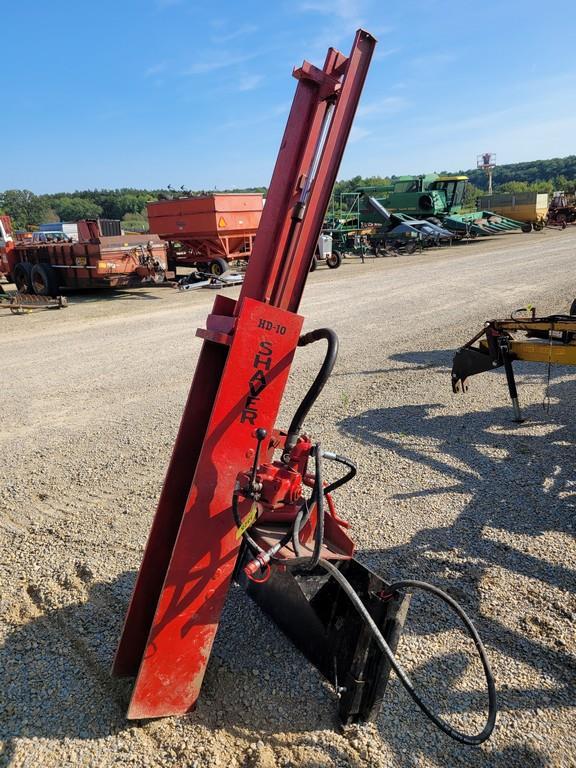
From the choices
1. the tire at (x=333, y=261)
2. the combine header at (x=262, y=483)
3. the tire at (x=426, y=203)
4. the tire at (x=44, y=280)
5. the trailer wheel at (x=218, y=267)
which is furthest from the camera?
the tire at (x=426, y=203)

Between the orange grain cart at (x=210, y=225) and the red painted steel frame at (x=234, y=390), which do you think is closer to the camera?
the red painted steel frame at (x=234, y=390)

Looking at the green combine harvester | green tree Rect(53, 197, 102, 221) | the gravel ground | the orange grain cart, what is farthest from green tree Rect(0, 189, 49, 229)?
the gravel ground

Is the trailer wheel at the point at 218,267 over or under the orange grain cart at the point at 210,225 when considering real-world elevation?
under

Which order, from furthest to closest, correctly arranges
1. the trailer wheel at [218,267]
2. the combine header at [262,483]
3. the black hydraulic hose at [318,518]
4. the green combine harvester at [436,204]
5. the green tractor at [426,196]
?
the green tractor at [426,196], the green combine harvester at [436,204], the trailer wheel at [218,267], the combine header at [262,483], the black hydraulic hose at [318,518]

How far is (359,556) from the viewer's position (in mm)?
3508

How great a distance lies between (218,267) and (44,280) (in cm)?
449

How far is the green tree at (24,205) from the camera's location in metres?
60.0

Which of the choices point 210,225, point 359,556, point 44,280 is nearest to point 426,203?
point 210,225

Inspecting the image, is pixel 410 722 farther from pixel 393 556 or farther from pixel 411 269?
pixel 411 269

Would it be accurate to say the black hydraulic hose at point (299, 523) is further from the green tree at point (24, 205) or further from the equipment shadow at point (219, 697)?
the green tree at point (24, 205)

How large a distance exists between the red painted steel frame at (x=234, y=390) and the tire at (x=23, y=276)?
13.9 m

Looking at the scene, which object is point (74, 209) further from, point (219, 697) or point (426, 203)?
point (219, 697)

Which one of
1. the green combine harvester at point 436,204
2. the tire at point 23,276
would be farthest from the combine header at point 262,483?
the green combine harvester at point 436,204

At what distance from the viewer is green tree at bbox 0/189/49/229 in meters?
60.0
